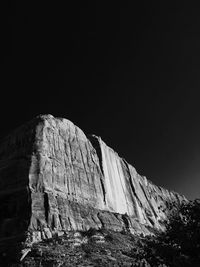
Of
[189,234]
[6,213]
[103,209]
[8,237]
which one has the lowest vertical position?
[189,234]

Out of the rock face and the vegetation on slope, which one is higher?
the rock face

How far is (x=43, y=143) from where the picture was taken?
212ft

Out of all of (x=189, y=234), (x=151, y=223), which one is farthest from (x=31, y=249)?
(x=151, y=223)

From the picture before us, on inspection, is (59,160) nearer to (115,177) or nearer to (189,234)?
(115,177)

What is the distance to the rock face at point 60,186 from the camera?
47.4 metres

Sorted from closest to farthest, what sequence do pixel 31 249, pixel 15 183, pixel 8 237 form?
pixel 31 249 → pixel 8 237 → pixel 15 183

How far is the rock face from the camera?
47375 mm

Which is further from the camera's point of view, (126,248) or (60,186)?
(60,186)

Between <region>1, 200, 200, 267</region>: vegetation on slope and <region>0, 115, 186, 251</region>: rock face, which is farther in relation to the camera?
<region>0, 115, 186, 251</region>: rock face

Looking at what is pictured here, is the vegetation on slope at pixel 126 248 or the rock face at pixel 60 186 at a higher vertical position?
the rock face at pixel 60 186

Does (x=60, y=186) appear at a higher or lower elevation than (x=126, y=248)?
higher

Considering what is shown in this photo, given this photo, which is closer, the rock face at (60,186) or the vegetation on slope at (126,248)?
the vegetation on slope at (126,248)

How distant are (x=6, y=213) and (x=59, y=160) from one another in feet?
A: 63.7

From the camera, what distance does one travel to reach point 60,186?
193 ft
